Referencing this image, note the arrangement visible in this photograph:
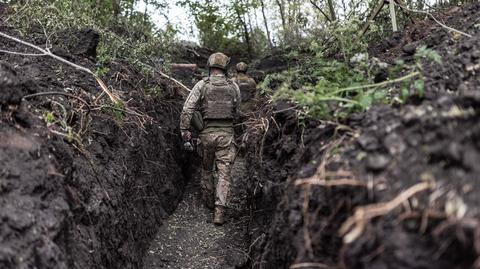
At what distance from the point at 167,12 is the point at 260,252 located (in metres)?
7.19

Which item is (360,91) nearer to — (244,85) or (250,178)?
(250,178)

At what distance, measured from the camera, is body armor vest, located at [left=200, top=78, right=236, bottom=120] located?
260 inches

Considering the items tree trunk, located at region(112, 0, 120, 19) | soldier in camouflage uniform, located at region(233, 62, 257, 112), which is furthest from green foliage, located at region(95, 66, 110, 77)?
tree trunk, located at region(112, 0, 120, 19)

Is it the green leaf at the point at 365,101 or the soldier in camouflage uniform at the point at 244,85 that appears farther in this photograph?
the soldier in camouflage uniform at the point at 244,85

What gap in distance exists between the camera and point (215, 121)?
672 cm

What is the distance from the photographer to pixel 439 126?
2.30 metres

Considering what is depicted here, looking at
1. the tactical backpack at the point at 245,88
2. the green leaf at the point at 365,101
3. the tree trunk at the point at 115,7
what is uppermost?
the tree trunk at the point at 115,7

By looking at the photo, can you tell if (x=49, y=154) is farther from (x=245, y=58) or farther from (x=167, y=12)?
(x=245, y=58)

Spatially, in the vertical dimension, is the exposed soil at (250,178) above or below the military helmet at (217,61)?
below

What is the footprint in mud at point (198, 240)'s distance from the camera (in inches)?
209

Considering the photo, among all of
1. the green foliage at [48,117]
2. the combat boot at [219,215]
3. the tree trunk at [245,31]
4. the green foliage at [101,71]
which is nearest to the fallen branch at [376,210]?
the green foliage at [48,117]

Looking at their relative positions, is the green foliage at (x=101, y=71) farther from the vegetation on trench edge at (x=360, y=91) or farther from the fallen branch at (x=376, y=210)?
the fallen branch at (x=376, y=210)

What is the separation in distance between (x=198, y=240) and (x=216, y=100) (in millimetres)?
1988

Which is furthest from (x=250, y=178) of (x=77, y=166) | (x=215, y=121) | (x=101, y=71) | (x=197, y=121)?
(x=77, y=166)
